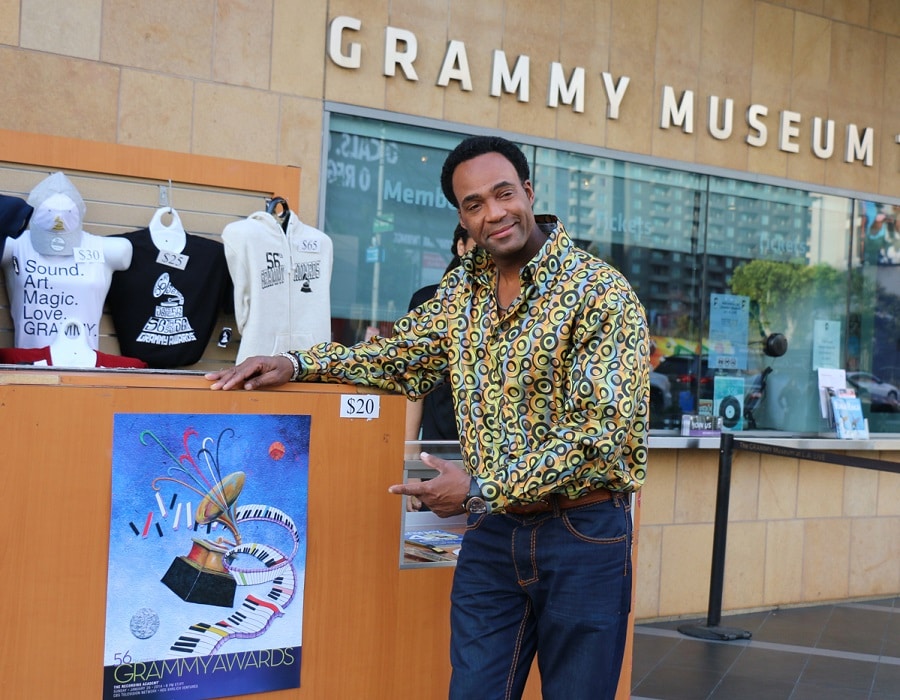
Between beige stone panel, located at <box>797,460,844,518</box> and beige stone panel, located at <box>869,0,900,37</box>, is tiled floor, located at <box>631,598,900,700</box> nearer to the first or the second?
beige stone panel, located at <box>797,460,844,518</box>

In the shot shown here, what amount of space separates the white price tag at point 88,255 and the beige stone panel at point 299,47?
4.97ft

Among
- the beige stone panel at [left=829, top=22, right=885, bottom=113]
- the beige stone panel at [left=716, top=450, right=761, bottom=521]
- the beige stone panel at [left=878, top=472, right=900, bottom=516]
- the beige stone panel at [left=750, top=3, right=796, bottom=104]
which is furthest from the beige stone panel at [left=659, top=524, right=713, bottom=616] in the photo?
the beige stone panel at [left=829, top=22, right=885, bottom=113]

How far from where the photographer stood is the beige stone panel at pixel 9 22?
15.7 ft

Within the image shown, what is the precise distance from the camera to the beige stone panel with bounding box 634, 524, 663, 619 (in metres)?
6.63

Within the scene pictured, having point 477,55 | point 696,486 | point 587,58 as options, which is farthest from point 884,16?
point 696,486

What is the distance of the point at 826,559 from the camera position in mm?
7535

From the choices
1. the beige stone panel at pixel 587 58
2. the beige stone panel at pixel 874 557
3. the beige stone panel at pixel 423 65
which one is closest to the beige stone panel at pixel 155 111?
the beige stone panel at pixel 423 65

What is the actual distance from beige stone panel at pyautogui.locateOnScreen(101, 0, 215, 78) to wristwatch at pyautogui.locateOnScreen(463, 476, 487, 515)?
357 cm

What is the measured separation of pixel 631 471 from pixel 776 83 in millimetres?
5574

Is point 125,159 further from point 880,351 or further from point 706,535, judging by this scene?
point 880,351

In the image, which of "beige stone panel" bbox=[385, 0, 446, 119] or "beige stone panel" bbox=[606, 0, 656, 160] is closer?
"beige stone panel" bbox=[385, 0, 446, 119]

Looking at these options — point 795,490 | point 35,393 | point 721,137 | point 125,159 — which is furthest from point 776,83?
point 35,393

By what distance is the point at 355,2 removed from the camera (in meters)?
5.66

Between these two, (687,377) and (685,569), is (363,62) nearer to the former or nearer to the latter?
(687,377)
